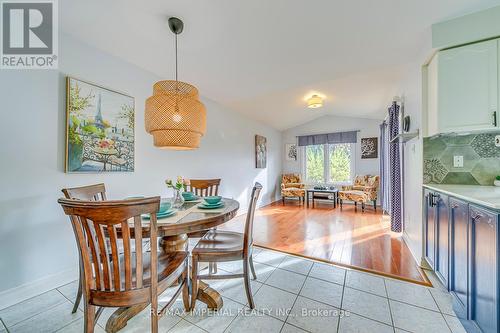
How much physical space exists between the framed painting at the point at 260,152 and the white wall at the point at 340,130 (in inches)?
55.0

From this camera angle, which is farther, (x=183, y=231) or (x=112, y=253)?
(x=183, y=231)

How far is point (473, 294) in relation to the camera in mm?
1179

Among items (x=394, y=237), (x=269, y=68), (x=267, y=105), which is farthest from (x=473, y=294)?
(x=267, y=105)

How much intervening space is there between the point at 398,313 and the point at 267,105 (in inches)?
153

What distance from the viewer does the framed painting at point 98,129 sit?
1.87m

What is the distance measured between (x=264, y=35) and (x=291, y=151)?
496 centimetres

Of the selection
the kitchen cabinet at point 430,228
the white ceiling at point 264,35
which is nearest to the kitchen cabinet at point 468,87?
the white ceiling at point 264,35

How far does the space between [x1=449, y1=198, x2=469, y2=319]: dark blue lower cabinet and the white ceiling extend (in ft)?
5.16

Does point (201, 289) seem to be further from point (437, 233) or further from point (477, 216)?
point (437, 233)

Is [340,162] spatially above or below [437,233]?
above

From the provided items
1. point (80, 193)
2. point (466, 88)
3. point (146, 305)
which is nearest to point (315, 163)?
point (466, 88)

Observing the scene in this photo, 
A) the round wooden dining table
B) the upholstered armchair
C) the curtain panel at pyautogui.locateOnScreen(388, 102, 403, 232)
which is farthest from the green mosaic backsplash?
the upholstered armchair

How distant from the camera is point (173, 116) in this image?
1.53m

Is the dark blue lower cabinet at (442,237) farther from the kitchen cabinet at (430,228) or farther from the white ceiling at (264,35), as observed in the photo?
the white ceiling at (264,35)
